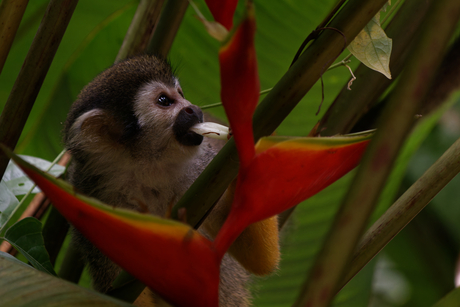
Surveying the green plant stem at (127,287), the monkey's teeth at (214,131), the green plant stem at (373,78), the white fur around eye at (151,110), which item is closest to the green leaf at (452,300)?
the green plant stem at (127,287)

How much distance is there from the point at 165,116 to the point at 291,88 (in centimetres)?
84

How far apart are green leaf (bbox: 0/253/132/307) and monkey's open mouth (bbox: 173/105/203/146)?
0.77 metres

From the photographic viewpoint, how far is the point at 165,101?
4.36ft

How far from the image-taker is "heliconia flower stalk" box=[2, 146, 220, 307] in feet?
1.20

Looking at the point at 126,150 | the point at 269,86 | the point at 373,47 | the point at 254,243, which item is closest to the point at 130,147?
the point at 126,150

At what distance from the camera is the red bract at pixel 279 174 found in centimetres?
40

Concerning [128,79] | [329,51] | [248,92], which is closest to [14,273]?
[248,92]

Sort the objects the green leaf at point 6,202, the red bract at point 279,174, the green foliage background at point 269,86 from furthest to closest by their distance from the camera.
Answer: the green foliage background at point 269,86 → the green leaf at point 6,202 → the red bract at point 279,174

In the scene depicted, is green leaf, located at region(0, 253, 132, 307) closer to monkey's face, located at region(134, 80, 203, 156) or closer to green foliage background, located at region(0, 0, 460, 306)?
monkey's face, located at region(134, 80, 203, 156)

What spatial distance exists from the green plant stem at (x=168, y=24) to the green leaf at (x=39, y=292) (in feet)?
2.60

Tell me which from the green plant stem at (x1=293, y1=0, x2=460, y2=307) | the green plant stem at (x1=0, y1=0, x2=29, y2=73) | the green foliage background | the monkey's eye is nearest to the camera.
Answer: the green plant stem at (x1=293, y1=0, x2=460, y2=307)

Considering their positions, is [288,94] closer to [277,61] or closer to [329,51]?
[329,51]

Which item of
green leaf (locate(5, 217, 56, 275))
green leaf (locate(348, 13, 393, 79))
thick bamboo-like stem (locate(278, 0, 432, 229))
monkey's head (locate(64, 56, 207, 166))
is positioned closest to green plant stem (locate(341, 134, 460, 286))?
green leaf (locate(348, 13, 393, 79))

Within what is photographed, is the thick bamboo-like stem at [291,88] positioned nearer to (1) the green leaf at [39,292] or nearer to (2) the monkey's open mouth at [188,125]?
(1) the green leaf at [39,292]
